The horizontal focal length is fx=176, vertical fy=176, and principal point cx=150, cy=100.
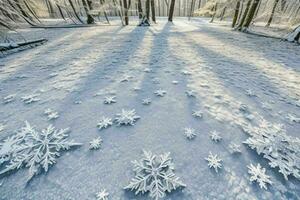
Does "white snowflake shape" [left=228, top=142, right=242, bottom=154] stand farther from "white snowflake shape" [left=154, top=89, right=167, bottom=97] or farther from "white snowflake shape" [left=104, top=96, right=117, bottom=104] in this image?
"white snowflake shape" [left=104, top=96, right=117, bottom=104]

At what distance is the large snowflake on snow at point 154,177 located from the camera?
1604 millimetres

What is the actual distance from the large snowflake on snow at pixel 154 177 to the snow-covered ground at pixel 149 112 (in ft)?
0.21

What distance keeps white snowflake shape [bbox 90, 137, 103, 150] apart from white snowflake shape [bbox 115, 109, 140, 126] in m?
0.40

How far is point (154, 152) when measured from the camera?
2021 mm

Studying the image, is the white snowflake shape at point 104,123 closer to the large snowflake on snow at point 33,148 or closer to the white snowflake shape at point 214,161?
the large snowflake on snow at point 33,148

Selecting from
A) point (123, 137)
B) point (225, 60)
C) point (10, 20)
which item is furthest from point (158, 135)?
point (10, 20)

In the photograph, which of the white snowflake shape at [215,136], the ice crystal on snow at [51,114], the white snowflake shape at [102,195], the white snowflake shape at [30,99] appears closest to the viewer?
the white snowflake shape at [102,195]

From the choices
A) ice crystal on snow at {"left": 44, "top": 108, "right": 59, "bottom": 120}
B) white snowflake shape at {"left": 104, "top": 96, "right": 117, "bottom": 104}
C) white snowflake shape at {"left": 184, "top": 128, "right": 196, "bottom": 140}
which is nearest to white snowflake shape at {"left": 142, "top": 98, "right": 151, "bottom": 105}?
white snowflake shape at {"left": 104, "top": 96, "right": 117, "bottom": 104}

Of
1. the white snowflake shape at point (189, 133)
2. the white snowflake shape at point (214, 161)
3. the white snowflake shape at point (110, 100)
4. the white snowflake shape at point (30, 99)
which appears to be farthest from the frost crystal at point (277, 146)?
the white snowflake shape at point (30, 99)

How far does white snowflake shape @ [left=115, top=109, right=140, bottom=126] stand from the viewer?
2.48 m

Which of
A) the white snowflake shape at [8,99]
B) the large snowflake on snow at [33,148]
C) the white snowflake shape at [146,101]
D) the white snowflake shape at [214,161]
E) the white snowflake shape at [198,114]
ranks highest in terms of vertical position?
the large snowflake on snow at [33,148]

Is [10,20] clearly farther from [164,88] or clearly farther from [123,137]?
[123,137]

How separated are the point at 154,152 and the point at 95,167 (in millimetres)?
657

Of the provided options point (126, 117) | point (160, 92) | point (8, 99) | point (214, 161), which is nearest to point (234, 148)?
point (214, 161)
